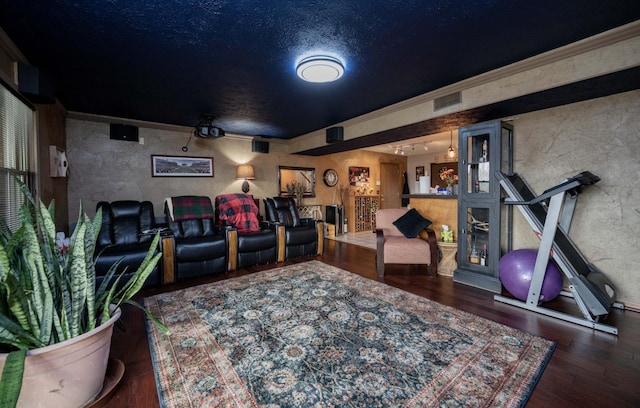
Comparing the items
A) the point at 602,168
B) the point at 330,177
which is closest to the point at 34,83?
the point at 330,177

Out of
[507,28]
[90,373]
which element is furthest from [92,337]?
[507,28]

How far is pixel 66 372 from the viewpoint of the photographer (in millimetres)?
1186

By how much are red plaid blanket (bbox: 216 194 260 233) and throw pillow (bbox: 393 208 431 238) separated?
7.44ft

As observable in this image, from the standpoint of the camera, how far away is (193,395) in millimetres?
1367

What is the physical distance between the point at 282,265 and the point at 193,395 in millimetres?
2493

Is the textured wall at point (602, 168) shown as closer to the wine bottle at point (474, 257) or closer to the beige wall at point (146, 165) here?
the wine bottle at point (474, 257)

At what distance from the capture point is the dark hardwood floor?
137 centimetres

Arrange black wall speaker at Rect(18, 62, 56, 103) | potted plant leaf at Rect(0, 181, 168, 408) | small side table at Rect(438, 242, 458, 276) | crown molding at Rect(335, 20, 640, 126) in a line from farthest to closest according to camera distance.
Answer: small side table at Rect(438, 242, 458, 276) < black wall speaker at Rect(18, 62, 56, 103) < crown molding at Rect(335, 20, 640, 126) < potted plant leaf at Rect(0, 181, 168, 408)

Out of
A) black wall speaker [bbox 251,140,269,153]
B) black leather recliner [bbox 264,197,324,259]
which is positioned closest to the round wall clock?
black wall speaker [bbox 251,140,269,153]

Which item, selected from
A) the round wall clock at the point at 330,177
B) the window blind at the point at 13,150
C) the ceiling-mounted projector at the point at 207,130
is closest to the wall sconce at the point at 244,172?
the ceiling-mounted projector at the point at 207,130

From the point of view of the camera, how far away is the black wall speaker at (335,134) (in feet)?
14.8

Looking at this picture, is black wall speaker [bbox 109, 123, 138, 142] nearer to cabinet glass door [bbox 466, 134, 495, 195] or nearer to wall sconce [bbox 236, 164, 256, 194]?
wall sconce [bbox 236, 164, 256, 194]

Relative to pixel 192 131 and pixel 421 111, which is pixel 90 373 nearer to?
pixel 421 111

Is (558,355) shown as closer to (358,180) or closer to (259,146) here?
(259,146)
